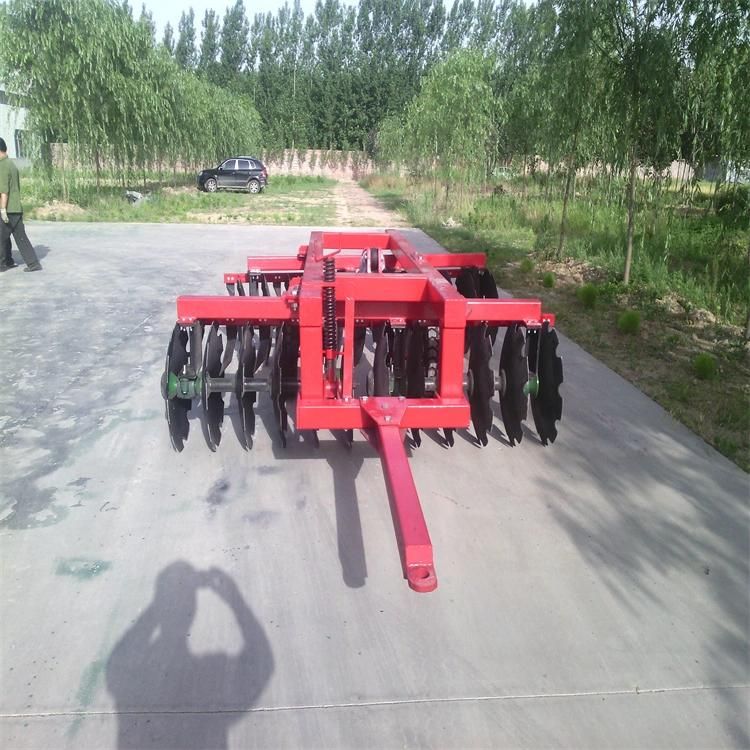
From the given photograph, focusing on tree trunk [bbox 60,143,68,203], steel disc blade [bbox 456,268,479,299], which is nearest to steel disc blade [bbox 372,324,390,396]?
steel disc blade [bbox 456,268,479,299]

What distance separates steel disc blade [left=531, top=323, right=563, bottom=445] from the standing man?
696cm

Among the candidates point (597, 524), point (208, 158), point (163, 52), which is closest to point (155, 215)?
point (163, 52)

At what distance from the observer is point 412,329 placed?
3.89 meters

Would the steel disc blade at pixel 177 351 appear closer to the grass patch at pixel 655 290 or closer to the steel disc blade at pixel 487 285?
the steel disc blade at pixel 487 285

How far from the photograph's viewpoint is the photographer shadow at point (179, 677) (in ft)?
6.88

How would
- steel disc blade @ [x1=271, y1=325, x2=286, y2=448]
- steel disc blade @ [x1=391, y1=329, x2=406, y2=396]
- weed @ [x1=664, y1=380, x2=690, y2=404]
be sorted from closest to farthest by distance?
steel disc blade @ [x1=271, y1=325, x2=286, y2=448]
steel disc blade @ [x1=391, y1=329, x2=406, y2=396]
weed @ [x1=664, y1=380, x2=690, y2=404]

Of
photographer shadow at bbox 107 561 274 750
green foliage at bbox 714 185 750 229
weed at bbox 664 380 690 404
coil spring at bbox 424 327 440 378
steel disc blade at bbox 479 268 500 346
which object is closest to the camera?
photographer shadow at bbox 107 561 274 750

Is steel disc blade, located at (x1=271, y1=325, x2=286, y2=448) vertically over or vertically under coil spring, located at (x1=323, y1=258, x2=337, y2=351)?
under

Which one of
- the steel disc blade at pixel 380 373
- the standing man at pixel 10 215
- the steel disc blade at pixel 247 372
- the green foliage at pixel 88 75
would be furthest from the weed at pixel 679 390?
the green foliage at pixel 88 75

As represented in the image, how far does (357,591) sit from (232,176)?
26840mm

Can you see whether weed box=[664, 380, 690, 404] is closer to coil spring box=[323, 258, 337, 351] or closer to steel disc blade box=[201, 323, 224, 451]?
coil spring box=[323, 258, 337, 351]

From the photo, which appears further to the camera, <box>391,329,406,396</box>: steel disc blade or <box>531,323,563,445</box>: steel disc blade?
<box>391,329,406,396</box>: steel disc blade

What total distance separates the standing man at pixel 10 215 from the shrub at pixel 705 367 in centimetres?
761

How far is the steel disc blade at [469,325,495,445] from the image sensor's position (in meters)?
3.60
